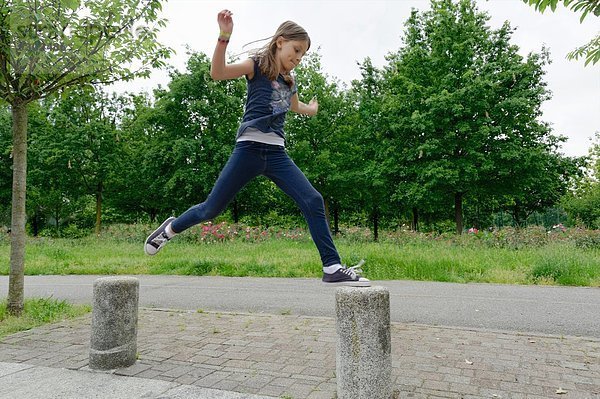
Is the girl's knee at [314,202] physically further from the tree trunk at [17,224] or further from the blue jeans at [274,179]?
the tree trunk at [17,224]

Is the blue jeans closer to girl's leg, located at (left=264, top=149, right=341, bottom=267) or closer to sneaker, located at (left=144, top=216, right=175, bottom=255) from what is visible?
girl's leg, located at (left=264, top=149, right=341, bottom=267)

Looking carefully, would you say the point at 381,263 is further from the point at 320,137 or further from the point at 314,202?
the point at 320,137

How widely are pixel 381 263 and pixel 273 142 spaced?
8.02m

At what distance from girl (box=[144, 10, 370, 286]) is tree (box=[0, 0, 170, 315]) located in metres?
3.48

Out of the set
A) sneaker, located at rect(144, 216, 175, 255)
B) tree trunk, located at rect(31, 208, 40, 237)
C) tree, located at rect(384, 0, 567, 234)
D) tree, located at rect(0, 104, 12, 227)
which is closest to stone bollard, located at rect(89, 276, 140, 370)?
sneaker, located at rect(144, 216, 175, 255)

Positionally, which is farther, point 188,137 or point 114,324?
point 188,137

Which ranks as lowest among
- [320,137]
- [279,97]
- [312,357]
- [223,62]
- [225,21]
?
[312,357]

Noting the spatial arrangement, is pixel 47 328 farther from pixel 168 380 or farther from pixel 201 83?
pixel 201 83

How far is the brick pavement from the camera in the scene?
3.70 metres

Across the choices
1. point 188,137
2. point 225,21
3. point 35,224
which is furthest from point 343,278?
point 35,224

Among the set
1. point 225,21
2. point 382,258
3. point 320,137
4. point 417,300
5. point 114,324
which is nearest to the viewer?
point 225,21

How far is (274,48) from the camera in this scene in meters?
3.47

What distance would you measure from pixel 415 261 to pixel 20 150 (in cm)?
831

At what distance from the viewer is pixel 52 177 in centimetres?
2716
